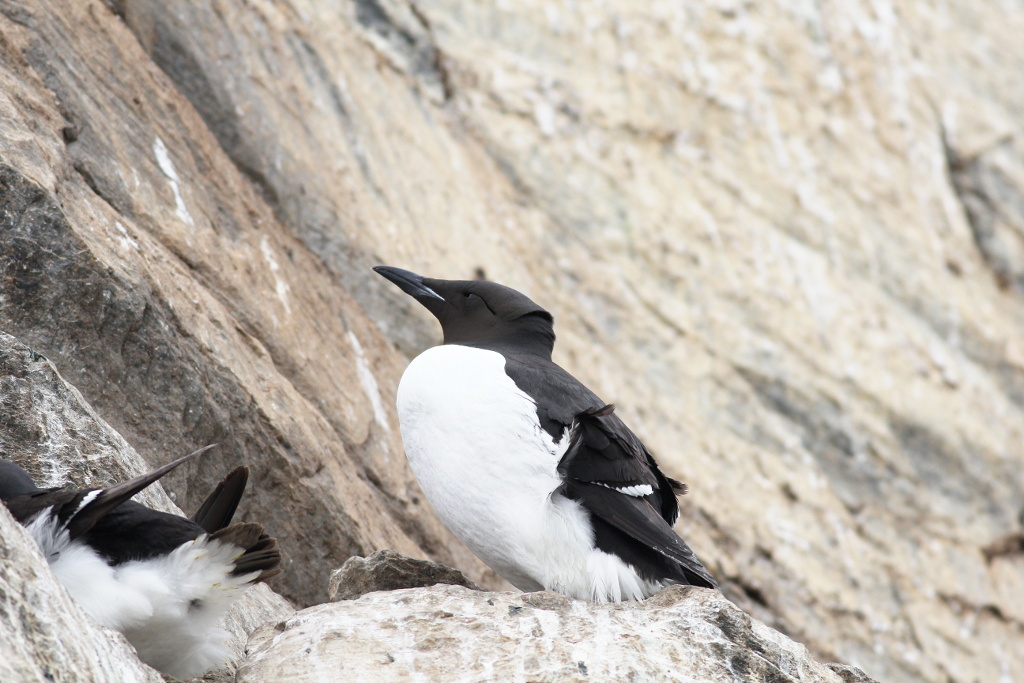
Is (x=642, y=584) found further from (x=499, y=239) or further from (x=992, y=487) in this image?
(x=992, y=487)

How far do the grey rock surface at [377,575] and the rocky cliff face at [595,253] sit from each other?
725 millimetres

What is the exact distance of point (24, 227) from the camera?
390 centimetres

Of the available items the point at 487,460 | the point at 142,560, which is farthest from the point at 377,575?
the point at 142,560

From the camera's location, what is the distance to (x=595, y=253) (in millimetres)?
8680

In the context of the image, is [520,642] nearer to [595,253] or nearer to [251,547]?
[251,547]

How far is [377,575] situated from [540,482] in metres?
0.66

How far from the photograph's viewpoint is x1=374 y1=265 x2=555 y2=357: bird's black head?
465 centimetres

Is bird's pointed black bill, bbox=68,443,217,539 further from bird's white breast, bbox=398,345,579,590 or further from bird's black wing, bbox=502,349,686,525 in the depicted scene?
bird's black wing, bbox=502,349,686,525

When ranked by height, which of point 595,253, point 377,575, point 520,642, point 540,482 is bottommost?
point 595,253

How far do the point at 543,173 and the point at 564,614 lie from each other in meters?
5.80

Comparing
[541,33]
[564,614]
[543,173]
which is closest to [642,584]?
[564,614]

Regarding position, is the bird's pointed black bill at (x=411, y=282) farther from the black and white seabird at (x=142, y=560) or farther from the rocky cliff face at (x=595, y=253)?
the black and white seabird at (x=142, y=560)

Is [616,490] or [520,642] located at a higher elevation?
[616,490]

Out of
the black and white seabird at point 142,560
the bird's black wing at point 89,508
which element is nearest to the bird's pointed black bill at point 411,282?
the black and white seabird at point 142,560
